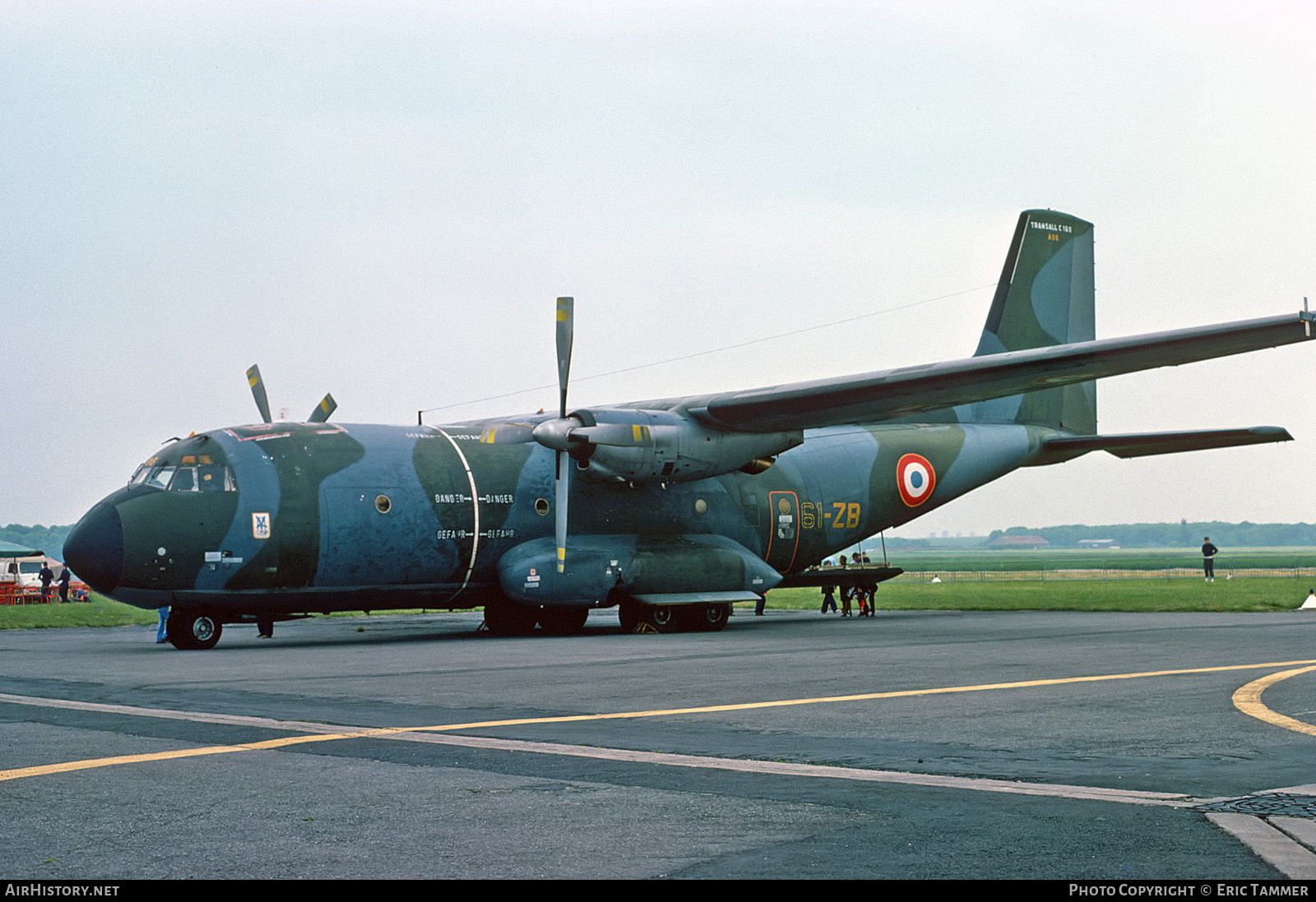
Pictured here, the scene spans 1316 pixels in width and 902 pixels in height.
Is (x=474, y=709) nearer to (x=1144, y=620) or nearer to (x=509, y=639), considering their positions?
(x=509, y=639)

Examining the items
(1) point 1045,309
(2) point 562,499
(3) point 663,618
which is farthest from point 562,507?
(1) point 1045,309

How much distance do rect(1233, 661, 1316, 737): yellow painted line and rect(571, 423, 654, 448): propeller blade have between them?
11740 millimetres

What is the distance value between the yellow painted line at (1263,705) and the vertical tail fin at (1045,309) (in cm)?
1711

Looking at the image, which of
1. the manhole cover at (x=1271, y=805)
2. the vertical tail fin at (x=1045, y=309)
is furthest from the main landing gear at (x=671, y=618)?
the manhole cover at (x=1271, y=805)

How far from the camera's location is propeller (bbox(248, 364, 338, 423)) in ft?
82.9

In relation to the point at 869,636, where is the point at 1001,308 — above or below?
above

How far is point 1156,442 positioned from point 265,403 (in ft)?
60.4

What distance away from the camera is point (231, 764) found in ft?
27.8

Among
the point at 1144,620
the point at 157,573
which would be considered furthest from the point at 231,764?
the point at 1144,620

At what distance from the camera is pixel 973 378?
21594mm

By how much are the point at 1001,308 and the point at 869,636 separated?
1222cm

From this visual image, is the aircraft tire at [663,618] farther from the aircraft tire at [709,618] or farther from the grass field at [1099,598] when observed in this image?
the grass field at [1099,598]

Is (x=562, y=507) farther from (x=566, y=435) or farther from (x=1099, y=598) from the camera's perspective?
(x=1099, y=598)

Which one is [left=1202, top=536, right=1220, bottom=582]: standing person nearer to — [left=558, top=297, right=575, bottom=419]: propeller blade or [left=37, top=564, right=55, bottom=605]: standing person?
[left=558, top=297, right=575, bottom=419]: propeller blade
